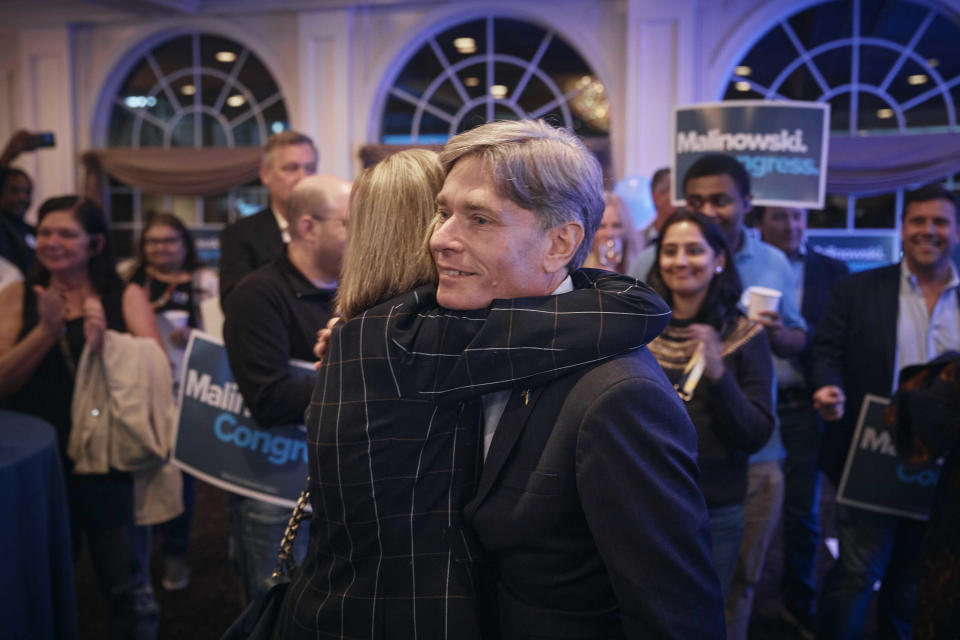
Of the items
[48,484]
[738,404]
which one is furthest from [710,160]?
[48,484]

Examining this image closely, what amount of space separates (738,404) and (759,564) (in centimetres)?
74

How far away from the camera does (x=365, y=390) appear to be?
3.75ft

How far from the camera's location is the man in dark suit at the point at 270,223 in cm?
286

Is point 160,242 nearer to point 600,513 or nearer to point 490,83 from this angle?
point 600,513

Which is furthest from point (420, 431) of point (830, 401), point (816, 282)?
point (816, 282)

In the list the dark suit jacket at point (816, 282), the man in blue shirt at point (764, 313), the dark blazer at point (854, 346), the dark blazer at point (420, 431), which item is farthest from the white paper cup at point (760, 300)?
the dark blazer at point (420, 431)

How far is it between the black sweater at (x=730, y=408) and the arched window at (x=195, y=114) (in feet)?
23.8

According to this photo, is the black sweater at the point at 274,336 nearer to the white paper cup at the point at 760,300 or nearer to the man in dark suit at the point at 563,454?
the man in dark suit at the point at 563,454

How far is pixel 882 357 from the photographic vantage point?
2.65 meters

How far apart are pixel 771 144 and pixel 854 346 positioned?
96 centimetres

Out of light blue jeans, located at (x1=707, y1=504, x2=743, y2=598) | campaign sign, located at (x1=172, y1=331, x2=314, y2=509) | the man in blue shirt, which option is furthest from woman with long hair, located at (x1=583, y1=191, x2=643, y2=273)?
campaign sign, located at (x1=172, y1=331, x2=314, y2=509)

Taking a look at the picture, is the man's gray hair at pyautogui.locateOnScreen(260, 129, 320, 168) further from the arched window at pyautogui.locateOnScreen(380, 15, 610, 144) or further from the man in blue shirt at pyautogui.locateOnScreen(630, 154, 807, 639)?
the arched window at pyautogui.locateOnScreen(380, 15, 610, 144)

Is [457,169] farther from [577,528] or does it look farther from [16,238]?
[16,238]

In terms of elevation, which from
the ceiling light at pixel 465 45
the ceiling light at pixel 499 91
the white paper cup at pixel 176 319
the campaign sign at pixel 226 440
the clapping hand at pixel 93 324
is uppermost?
the ceiling light at pixel 465 45
